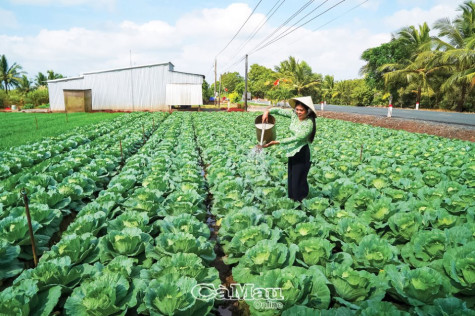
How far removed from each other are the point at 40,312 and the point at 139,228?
115cm

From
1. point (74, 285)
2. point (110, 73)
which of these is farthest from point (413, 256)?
point (110, 73)

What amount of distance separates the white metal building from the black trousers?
23284 mm

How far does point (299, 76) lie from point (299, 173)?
40.8m

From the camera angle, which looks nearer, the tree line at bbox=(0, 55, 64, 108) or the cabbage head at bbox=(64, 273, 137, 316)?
the cabbage head at bbox=(64, 273, 137, 316)

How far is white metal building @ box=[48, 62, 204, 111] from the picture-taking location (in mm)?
26531

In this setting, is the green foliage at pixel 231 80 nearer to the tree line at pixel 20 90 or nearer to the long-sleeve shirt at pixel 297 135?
the tree line at pixel 20 90

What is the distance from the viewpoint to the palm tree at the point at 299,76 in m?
42.0

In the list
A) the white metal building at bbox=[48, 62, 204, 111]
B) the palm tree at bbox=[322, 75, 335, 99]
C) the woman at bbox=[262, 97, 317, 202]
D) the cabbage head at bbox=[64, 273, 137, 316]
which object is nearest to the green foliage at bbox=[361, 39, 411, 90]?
the white metal building at bbox=[48, 62, 204, 111]

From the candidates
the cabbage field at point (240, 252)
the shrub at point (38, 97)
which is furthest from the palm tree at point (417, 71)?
the shrub at point (38, 97)

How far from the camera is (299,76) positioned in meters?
42.2

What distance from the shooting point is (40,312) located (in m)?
2.08

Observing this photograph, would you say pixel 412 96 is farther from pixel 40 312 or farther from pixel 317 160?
pixel 40 312

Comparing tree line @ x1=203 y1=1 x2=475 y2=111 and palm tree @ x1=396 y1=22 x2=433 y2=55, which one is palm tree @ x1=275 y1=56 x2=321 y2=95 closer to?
tree line @ x1=203 y1=1 x2=475 y2=111

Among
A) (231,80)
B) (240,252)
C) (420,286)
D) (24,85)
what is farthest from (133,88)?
(231,80)
